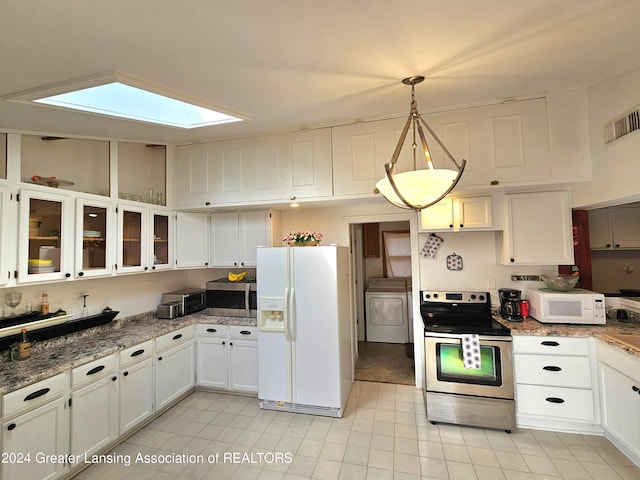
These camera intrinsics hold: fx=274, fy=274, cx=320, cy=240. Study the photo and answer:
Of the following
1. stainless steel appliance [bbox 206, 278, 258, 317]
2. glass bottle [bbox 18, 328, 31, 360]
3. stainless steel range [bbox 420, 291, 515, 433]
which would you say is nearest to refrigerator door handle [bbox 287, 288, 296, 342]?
stainless steel appliance [bbox 206, 278, 258, 317]

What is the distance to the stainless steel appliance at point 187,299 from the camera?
10.6 ft

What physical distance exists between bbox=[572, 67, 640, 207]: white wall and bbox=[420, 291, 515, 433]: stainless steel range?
1.34 m

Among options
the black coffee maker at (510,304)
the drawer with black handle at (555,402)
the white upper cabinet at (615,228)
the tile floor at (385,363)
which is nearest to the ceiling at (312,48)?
the white upper cabinet at (615,228)

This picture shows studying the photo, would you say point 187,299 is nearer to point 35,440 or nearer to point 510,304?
point 35,440

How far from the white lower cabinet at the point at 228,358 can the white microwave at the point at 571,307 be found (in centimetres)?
279

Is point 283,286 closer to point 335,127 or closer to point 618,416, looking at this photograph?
point 335,127

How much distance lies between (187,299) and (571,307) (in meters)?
3.90

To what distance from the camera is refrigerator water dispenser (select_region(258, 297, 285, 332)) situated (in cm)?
272

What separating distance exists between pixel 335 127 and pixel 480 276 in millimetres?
2219

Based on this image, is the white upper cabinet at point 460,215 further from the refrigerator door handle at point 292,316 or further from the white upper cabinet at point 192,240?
the white upper cabinet at point 192,240

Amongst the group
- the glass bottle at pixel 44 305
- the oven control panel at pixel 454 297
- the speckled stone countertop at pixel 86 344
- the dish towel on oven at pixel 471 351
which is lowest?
the dish towel on oven at pixel 471 351

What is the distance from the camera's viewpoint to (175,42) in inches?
57.6

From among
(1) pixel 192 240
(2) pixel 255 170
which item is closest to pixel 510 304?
(2) pixel 255 170

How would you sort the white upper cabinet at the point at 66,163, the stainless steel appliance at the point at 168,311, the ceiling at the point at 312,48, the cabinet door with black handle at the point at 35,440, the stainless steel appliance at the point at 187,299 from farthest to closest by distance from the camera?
the stainless steel appliance at the point at 187,299
the stainless steel appliance at the point at 168,311
the white upper cabinet at the point at 66,163
the cabinet door with black handle at the point at 35,440
the ceiling at the point at 312,48
